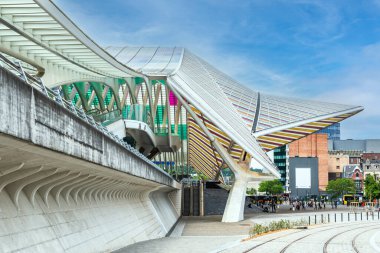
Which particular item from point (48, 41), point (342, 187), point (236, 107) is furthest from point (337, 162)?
point (48, 41)

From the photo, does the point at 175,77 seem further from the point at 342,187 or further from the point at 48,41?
the point at 342,187

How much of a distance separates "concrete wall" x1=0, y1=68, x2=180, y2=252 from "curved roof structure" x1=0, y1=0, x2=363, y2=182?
6.49m

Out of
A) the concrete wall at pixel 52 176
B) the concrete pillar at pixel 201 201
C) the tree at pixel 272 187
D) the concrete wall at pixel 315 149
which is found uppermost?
the concrete wall at pixel 315 149

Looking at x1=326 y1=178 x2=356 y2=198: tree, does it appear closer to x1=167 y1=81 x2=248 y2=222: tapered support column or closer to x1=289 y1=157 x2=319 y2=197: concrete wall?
x1=289 y1=157 x2=319 y2=197: concrete wall

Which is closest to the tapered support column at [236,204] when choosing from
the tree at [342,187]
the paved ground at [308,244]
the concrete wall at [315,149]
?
the paved ground at [308,244]

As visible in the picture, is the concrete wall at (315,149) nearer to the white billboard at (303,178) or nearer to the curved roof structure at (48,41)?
the white billboard at (303,178)

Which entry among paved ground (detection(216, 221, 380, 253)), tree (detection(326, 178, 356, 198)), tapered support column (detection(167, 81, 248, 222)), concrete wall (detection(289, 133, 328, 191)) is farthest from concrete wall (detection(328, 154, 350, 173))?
paved ground (detection(216, 221, 380, 253))

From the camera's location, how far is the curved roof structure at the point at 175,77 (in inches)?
795

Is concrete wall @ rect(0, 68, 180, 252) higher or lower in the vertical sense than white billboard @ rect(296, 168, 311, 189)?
higher

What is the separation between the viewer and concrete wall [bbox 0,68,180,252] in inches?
322

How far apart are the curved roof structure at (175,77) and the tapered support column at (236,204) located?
8.08 ft

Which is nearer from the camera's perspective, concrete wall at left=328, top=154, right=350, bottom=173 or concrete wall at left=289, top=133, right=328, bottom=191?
concrete wall at left=289, top=133, right=328, bottom=191

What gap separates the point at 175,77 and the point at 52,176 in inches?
1337

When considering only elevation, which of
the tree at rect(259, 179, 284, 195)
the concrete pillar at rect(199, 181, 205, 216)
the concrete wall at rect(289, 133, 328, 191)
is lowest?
the tree at rect(259, 179, 284, 195)
